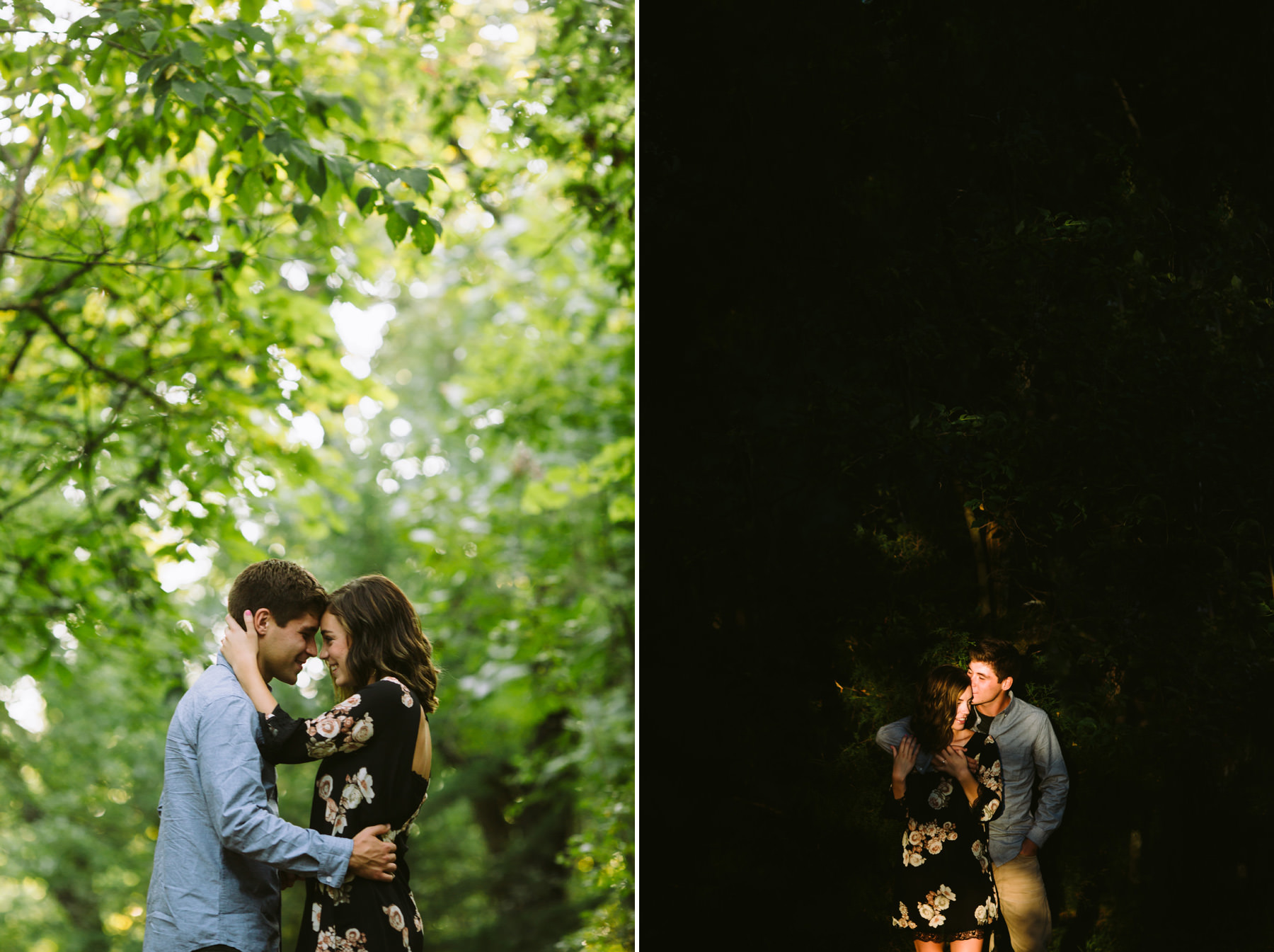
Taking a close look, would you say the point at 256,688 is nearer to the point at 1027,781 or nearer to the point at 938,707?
the point at 938,707

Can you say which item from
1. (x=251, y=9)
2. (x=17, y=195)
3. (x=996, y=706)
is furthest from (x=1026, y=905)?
(x=17, y=195)

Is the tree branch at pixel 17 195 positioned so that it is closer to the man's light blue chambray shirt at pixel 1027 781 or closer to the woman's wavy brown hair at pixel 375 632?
the woman's wavy brown hair at pixel 375 632

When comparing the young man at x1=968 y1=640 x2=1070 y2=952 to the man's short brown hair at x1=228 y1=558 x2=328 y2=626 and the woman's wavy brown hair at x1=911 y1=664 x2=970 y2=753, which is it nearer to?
the woman's wavy brown hair at x1=911 y1=664 x2=970 y2=753

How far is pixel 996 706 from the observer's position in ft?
4.83

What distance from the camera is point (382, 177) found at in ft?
6.98

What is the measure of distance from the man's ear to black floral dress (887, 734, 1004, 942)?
106 cm

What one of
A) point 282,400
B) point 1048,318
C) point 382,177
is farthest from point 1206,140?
point 282,400

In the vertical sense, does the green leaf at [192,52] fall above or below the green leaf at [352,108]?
below

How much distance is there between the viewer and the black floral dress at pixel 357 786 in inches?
55.7

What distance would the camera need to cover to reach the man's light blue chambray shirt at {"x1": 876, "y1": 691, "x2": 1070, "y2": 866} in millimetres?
1433

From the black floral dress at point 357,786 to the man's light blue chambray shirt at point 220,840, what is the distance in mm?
46

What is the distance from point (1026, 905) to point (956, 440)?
29.0 inches

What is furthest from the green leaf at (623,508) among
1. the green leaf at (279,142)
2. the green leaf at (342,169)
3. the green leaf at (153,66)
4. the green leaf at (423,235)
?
the green leaf at (153,66)

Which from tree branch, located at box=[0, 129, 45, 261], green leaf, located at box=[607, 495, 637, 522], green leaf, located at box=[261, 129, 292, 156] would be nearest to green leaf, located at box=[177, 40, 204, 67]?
green leaf, located at box=[261, 129, 292, 156]
